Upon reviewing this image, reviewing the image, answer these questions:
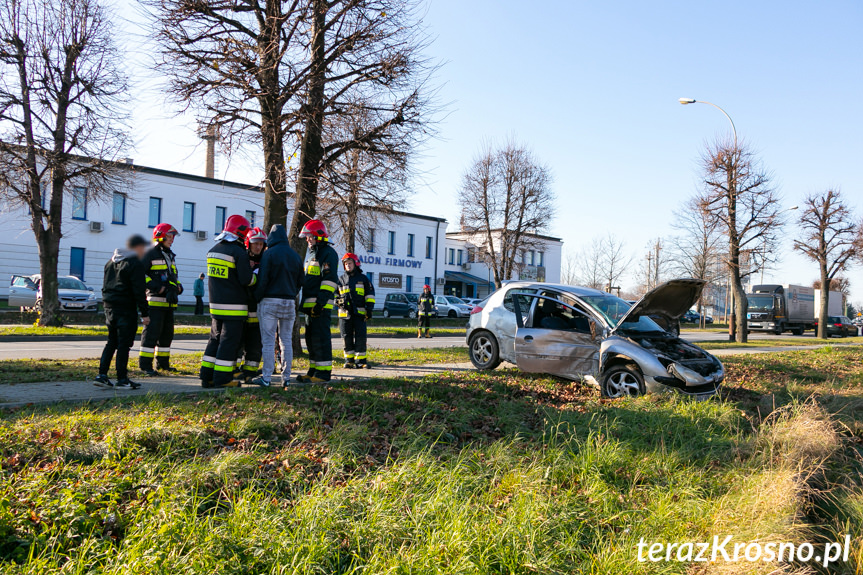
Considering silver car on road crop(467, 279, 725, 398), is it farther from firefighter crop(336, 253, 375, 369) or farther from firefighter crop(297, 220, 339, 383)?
firefighter crop(297, 220, 339, 383)

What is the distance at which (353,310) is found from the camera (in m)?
10.3

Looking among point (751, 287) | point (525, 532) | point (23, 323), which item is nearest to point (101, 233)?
point (23, 323)

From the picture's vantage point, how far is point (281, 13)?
A: 10773 mm

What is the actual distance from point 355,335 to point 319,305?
2.41m

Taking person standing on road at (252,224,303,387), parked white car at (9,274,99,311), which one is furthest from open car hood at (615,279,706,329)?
parked white car at (9,274,99,311)

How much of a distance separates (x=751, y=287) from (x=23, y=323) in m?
41.2

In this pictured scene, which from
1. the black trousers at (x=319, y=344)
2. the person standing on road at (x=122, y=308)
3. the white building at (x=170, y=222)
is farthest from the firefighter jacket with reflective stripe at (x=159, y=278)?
the white building at (x=170, y=222)

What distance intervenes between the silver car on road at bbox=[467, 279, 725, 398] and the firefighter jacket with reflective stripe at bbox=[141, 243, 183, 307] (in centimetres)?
506

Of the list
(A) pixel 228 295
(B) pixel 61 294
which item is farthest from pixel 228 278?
(B) pixel 61 294

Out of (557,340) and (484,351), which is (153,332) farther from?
(557,340)

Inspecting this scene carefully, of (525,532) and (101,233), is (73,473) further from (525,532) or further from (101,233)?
(101,233)

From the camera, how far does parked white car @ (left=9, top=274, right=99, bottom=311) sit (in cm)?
2539

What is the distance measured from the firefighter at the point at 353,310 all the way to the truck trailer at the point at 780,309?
3634 centimetres

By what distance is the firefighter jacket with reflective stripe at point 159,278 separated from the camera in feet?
28.5
